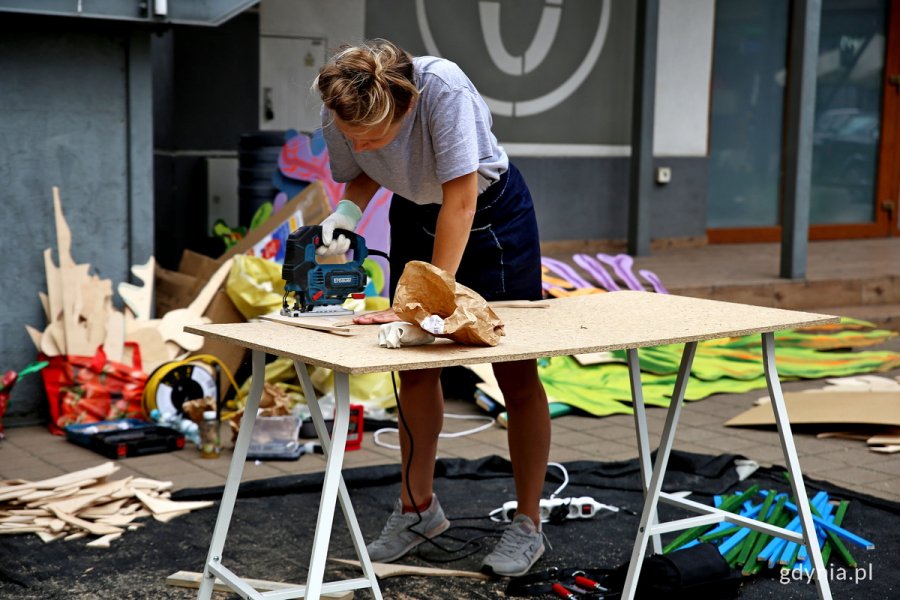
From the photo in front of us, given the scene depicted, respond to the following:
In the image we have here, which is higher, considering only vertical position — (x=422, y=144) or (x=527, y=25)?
(x=527, y=25)

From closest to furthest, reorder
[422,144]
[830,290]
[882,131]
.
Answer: [422,144]
[830,290]
[882,131]

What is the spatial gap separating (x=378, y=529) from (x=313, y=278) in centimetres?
135

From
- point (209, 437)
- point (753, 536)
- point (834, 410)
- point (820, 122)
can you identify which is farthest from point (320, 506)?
point (820, 122)

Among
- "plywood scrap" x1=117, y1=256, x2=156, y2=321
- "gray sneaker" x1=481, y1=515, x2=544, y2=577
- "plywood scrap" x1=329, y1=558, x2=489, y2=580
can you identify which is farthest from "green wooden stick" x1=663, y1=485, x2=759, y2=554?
"plywood scrap" x1=117, y1=256, x2=156, y2=321

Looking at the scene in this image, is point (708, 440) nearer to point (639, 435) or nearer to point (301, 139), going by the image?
point (639, 435)

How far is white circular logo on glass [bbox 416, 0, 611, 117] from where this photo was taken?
394 inches

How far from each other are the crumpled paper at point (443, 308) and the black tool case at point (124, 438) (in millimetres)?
2598

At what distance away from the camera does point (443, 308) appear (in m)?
3.07

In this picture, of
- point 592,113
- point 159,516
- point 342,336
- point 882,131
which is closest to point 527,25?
point 592,113

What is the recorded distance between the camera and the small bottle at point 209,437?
5305 mm

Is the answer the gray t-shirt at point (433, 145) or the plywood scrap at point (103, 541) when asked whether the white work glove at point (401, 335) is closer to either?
the gray t-shirt at point (433, 145)

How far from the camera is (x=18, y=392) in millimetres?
5895

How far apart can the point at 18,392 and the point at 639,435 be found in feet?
11.2

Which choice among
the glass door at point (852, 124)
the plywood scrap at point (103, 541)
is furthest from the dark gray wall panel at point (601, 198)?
the plywood scrap at point (103, 541)
